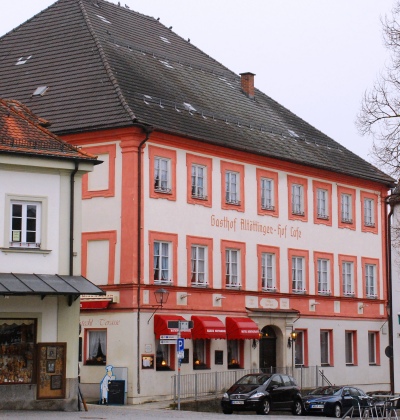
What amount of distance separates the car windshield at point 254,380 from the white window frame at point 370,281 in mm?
15964

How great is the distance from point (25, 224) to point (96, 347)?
9.60 metres

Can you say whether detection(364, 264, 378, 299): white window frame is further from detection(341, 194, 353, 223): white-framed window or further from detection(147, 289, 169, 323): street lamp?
detection(147, 289, 169, 323): street lamp

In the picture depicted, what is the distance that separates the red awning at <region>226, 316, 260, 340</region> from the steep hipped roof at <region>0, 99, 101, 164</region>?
42.2ft

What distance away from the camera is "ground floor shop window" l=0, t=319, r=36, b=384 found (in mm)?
33719

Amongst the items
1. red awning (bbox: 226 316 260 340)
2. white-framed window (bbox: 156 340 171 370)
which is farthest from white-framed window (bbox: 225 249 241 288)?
white-framed window (bbox: 156 340 171 370)

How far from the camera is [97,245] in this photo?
43219 millimetres

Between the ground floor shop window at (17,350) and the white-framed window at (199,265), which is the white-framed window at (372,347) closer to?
the white-framed window at (199,265)

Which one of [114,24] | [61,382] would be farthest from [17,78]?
[61,382]

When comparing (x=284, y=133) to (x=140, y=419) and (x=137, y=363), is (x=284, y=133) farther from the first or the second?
(x=140, y=419)

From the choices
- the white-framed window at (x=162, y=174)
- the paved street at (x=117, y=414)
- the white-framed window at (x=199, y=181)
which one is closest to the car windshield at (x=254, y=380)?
the paved street at (x=117, y=414)

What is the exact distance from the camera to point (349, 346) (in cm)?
5444

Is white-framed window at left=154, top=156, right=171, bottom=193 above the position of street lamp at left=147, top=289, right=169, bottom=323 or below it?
above

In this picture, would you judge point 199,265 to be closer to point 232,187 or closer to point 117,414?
point 232,187

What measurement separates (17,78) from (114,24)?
5742 millimetres
